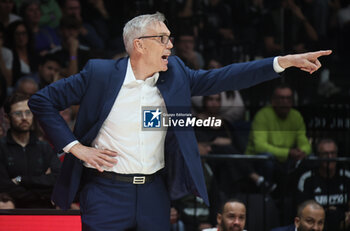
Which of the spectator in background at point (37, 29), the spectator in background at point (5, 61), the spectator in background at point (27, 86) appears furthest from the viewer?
the spectator in background at point (37, 29)

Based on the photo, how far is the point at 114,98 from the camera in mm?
3004

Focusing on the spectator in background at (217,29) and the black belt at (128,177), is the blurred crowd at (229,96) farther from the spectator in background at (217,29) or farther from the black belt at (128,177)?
the black belt at (128,177)

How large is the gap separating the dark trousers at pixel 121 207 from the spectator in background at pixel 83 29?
7.36 ft

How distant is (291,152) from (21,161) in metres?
1.82

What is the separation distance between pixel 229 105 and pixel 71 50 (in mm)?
1357

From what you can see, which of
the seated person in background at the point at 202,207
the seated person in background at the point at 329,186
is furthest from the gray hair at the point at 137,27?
the seated person in background at the point at 329,186

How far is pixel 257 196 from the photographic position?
4523 mm

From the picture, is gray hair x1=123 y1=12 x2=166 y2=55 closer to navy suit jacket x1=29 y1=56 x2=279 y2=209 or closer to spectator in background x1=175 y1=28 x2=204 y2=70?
navy suit jacket x1=29 y1=56 x2=279 y2=209

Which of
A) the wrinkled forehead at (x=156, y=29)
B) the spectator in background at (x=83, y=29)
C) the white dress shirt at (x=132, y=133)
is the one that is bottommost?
the white dress shirt at (x=132, y=133)

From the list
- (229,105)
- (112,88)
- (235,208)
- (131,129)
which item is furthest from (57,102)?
(229,105)

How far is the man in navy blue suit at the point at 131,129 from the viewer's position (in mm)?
2988

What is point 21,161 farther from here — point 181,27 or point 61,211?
point 181,27

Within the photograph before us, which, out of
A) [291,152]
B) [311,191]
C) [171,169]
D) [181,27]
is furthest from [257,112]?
[171,169]

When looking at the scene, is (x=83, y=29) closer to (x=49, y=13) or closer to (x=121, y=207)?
(x=49, y=13)
